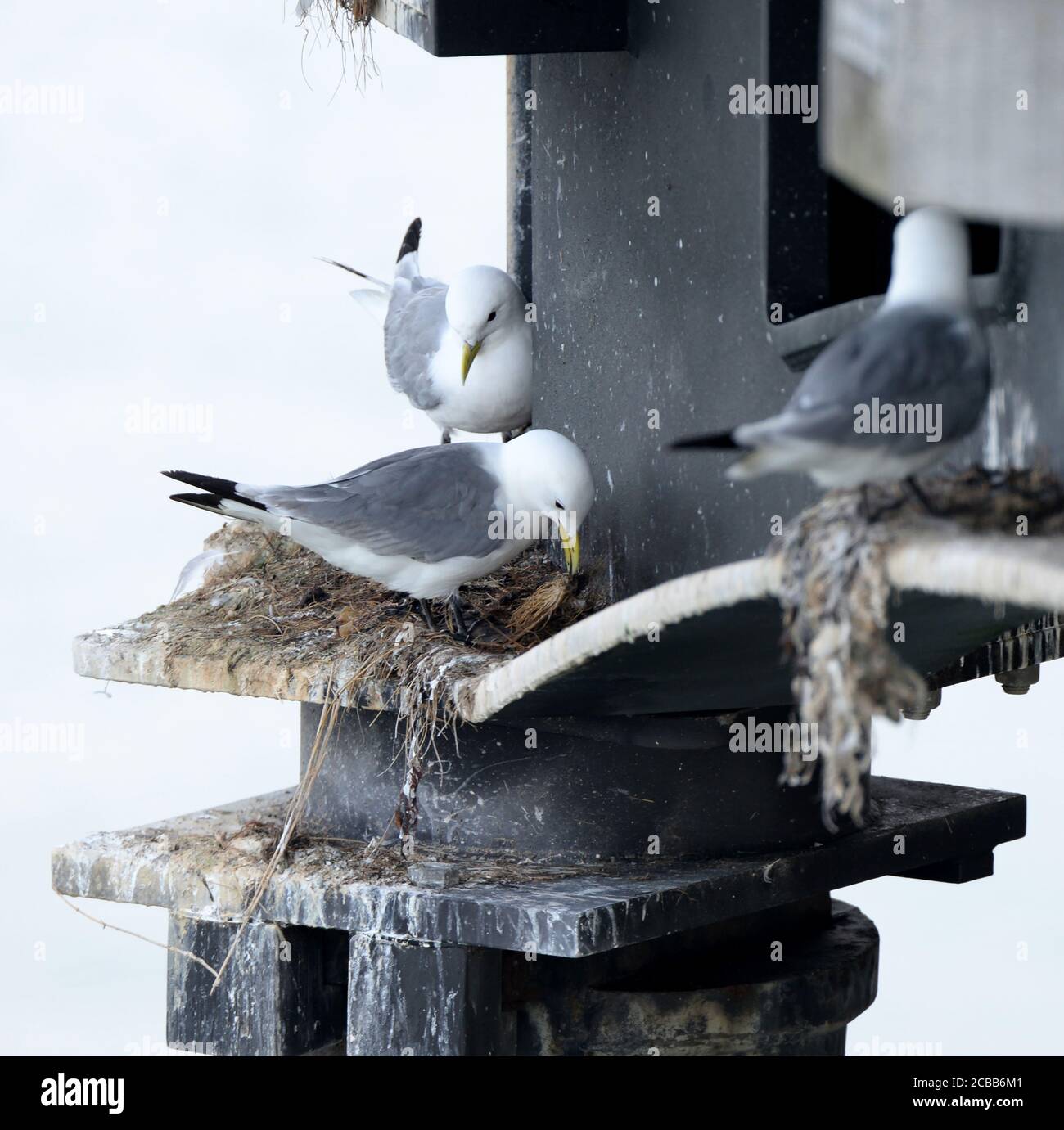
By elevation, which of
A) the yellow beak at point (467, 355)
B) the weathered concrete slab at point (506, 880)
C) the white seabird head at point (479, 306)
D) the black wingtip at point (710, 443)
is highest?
the white seabird head at point (479, 306)

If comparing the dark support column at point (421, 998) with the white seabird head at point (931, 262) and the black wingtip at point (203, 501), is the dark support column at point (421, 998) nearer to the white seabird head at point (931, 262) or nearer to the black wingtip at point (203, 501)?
the black wingtip at point (203, 501)

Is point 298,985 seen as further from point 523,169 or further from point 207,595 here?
point 523,169

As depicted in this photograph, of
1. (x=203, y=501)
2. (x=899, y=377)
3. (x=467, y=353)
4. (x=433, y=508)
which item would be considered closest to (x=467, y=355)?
(x=467, y=353)

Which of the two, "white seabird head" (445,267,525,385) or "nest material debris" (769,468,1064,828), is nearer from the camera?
"nest material debris" (769,468,1064,828)

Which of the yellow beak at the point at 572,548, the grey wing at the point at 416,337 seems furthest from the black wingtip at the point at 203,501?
the grey wing at the point at 416,337

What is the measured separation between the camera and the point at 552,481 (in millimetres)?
4316

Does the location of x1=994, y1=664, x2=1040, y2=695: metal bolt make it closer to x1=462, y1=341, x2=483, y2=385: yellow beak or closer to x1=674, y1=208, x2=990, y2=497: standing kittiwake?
x1=462, y1=341, x2=483, y2=385: yellow beak

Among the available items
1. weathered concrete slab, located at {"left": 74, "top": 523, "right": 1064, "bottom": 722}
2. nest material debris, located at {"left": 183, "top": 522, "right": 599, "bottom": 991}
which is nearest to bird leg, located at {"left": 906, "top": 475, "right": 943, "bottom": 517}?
weathered concrete slab, located at {"left": 74, "top": 523, "right": 1064, "bottom": 722}

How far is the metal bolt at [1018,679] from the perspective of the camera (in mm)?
4906

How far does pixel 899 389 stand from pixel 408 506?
1.51m

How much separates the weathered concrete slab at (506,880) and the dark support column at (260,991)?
0.06 meters

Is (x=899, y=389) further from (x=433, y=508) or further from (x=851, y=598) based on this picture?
(x=433, y=508)

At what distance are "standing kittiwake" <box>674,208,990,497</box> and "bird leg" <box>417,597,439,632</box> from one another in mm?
1544

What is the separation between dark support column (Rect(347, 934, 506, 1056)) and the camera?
4.04 m
